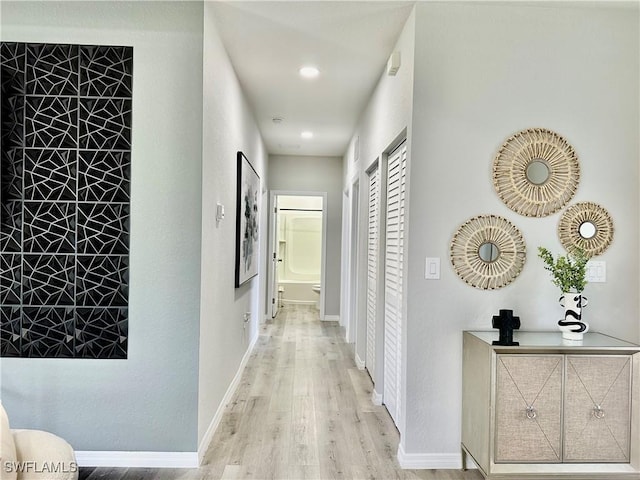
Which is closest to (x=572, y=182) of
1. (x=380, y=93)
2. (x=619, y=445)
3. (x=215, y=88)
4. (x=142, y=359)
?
(x=619, y=445)

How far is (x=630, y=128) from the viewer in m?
2.39

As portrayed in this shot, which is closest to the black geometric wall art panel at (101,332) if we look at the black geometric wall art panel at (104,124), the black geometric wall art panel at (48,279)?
the black geometric wall art panel at (48,279)

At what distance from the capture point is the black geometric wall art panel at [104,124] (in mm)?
2311

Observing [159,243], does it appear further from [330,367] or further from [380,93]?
[330,367]

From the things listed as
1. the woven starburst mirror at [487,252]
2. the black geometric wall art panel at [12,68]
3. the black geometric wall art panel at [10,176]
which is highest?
the black geometric wall art panel at [12,68]

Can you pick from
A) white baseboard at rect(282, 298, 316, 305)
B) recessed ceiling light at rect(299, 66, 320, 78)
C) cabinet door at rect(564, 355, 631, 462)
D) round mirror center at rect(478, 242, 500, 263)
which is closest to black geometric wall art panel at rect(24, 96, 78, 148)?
recessed ceiling light at rect(299, 66, 320, 78)

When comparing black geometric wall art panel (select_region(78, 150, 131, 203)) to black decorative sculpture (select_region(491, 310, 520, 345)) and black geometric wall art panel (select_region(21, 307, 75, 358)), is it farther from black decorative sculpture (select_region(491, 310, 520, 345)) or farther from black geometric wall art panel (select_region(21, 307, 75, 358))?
black decorative sculpture (select_region(491, 310, 520, 345))

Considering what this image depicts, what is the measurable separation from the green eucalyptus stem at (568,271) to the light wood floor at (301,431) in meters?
1.10

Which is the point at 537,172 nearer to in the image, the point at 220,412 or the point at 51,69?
the point at 220,412

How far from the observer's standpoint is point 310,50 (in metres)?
2.97

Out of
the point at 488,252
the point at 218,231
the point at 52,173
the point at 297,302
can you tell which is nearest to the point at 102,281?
the point at 52,173

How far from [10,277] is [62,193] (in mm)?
518

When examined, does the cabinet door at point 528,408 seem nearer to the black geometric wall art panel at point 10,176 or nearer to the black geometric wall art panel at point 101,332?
the black geometric wall art panel at point 101,332

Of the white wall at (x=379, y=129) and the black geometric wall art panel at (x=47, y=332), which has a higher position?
the white wall at (x=379, y=129)
